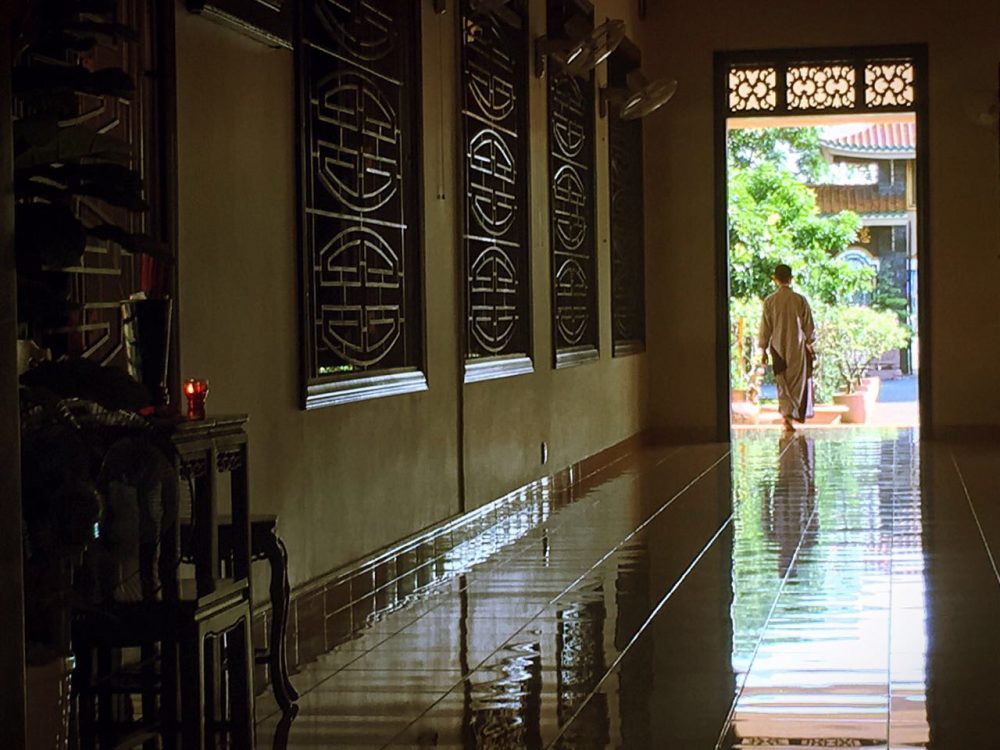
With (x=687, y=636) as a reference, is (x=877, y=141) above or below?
above

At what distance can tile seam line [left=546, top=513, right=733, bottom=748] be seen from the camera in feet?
12.2

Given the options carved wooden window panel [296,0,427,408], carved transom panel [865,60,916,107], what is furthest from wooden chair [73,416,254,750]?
carved transom panel [865,60,916,107]

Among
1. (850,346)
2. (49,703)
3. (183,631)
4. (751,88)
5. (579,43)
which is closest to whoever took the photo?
(49,703)

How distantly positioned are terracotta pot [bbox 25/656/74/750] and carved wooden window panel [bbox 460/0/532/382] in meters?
4.67

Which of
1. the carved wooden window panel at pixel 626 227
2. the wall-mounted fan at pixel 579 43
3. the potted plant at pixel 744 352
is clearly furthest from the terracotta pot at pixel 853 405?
the wall-mounted fan at pixel 579 43

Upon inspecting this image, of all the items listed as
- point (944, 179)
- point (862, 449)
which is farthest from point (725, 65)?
point (862, 449)

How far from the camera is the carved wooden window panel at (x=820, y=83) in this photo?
11992mm

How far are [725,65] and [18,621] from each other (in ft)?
35.4

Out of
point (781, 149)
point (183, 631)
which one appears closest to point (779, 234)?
point (781, 149)

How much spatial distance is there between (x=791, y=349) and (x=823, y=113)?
204cm

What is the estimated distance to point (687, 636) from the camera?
4711mm

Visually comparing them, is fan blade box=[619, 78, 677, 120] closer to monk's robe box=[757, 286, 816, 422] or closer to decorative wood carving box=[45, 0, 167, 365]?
monk's robe box=[757, 286, 816, 422]

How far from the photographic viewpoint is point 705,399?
12383mm

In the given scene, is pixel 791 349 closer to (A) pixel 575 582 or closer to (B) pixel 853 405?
(B) pixel 853 405
